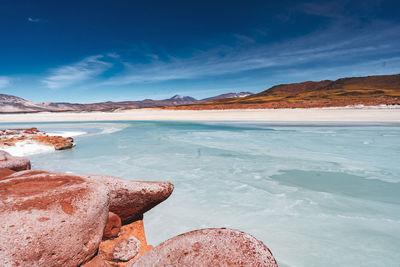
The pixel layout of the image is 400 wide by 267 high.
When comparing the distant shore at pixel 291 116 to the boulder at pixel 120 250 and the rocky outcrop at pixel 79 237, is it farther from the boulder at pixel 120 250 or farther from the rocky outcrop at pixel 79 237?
the rocky outcrop at pixel 79 237

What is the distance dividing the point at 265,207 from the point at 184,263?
11.3ft

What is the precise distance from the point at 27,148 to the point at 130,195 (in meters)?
10.3

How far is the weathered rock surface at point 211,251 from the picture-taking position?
76.7 inches

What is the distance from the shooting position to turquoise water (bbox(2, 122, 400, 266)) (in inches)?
146

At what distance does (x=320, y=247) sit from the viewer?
11.8 feet

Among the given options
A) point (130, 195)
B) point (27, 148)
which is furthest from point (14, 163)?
point (27, 148)

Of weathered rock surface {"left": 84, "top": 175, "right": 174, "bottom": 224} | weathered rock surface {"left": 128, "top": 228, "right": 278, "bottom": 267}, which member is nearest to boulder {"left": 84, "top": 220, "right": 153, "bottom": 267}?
weathered rock surface {"left": 84, "top": 175, "right": 174, "bottom": 224}

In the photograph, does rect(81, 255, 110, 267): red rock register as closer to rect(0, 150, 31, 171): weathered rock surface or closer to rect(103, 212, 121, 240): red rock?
rect(103, 212, 121, 240): red rock

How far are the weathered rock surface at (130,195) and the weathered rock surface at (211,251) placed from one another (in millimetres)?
1384

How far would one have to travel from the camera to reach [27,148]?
35.5 ft

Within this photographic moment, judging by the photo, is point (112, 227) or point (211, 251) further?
point (112, 227)

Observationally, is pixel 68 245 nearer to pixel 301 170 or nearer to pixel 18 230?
pixel 18 230

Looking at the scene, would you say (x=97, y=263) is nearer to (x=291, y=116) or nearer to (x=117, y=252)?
(x=117, y=252)

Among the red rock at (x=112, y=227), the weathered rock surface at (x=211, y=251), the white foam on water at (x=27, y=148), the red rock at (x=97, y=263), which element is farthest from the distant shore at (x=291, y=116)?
the red rock at (x=97, y=263)
